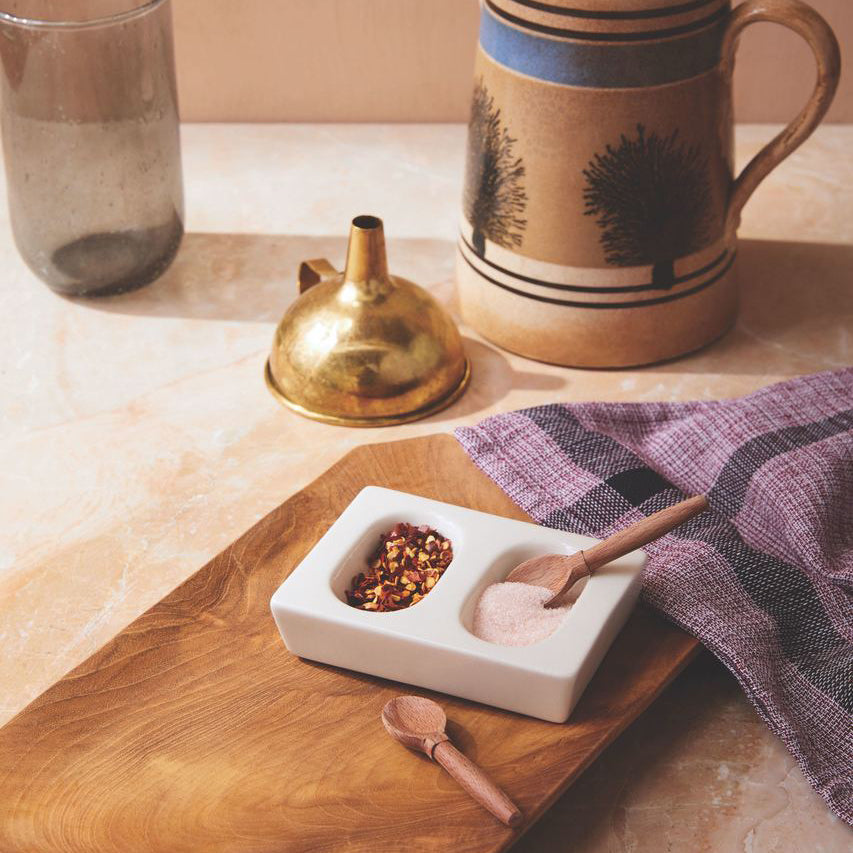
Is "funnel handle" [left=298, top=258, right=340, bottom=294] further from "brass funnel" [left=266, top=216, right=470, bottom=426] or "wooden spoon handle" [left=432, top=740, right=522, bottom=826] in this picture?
"wooden spoon handle" [left=432, top=740, right=522, bottom=826]

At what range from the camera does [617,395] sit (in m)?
0.81

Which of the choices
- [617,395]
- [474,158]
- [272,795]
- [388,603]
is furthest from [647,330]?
[272,795]

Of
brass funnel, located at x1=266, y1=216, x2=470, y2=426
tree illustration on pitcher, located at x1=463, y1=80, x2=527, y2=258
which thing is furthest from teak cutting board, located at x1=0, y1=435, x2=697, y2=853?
tree illustration on pitcher, located at x1=463, y1=80, x2=527, y2=258

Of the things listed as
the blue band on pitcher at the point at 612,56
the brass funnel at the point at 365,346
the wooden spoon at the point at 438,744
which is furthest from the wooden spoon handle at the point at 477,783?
the blue band on pitcher at the point at 612,56

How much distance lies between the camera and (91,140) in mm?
835

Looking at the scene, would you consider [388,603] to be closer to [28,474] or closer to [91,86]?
[28,474]

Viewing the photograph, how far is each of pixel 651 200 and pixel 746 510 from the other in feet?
0.68

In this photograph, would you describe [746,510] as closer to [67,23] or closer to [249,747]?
[249,747]

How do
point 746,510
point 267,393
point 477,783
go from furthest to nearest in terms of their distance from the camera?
point 267,393
point 746,510
point 477,783

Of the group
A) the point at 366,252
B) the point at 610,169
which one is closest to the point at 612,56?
the point at 610,169

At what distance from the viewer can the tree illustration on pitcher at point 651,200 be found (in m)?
0.74

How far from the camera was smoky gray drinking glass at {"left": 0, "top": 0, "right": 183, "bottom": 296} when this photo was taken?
2.62 feet

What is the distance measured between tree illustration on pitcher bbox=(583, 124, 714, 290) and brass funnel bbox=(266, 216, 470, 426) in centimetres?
13

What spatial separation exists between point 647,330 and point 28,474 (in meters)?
0.41
